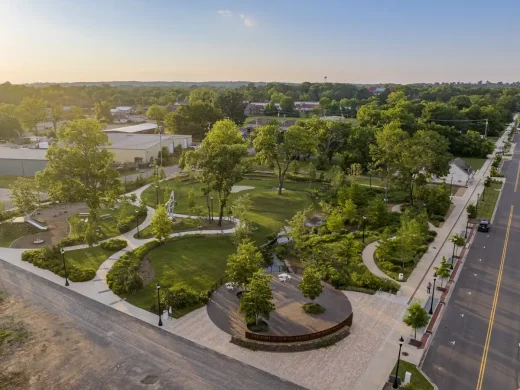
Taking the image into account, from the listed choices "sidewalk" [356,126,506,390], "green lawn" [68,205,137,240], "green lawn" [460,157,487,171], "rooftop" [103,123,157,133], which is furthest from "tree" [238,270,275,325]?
"rooftop" [103,123,157,133]

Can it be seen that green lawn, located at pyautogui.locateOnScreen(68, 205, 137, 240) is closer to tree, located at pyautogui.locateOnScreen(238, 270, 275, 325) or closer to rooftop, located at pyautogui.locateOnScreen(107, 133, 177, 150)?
tree, located at pyautogui.locateOnScreen(238, 270, 275, 325)

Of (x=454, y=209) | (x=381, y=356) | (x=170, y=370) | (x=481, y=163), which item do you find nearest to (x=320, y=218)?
(x=454, y=209)

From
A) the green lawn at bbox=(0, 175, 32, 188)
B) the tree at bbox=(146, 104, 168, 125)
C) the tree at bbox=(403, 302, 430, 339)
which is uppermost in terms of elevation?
the tree at bbox=(146, 104, 168, 125)

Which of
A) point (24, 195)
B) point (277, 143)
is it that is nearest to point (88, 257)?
point (24, 195)

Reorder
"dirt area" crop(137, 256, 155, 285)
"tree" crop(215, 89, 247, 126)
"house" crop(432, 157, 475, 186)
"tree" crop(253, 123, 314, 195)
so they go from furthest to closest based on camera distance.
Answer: "tree" crop(215, 89, 247, 126) < "house" crop(432, 157, 475, 186) < "tree" crop(253, 123, 314, 195) < "dirt area" crop(137, 256, 155, 285)

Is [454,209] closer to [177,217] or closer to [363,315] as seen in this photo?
[363,315]

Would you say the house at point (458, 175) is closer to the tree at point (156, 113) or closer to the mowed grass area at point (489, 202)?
the mowed grass area at point (489, 202)
